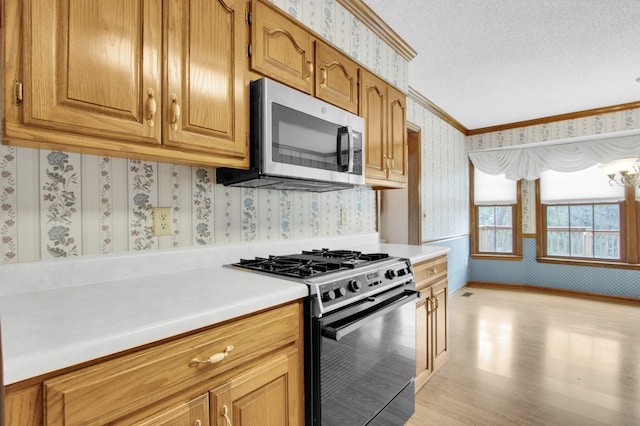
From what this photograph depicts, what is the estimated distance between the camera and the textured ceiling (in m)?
2.18

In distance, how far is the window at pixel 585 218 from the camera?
14.2 ft

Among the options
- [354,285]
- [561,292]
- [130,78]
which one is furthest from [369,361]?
[561,292]

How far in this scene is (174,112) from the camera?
1.16 m

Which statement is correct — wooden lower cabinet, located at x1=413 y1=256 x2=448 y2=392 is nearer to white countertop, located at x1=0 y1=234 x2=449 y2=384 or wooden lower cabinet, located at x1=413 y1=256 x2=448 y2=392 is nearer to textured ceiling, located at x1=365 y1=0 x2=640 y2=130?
white countertop, located at x1=0 y1=234 x2=449 y2=384

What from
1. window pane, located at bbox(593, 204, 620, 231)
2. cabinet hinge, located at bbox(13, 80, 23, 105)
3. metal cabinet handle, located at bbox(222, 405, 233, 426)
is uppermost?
cabinet hinge, located at bbox(13, 80, 23, 105)

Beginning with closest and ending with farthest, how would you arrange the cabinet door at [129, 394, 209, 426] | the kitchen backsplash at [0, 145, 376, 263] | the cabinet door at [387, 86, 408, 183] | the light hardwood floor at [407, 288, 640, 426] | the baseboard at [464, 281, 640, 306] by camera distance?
the cabinet door at [129, 394, 209, 426] < the kitchen backsplash at [0, 145, 376, 263] < the light hardwood floor at [407, 288, 640, 426] < the cabinet door at [387, 86, 408, 183] < the baseboard at [464, 281, 640, 306]

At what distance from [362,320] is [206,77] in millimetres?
1138

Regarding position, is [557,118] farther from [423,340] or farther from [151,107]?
[151,107]

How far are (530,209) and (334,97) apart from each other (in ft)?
14.5

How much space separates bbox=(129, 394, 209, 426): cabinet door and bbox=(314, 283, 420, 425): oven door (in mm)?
428

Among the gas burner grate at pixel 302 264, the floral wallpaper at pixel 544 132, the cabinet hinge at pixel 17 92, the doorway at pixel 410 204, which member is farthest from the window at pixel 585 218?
the cabinet hinge at pixel 17 92

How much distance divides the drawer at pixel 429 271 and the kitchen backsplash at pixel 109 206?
867mm

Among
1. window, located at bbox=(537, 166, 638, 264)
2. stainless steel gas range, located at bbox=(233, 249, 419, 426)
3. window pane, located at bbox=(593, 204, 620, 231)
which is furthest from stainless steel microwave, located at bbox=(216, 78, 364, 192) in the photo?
window pane, located at bbox=(593, 204, 620, 231)

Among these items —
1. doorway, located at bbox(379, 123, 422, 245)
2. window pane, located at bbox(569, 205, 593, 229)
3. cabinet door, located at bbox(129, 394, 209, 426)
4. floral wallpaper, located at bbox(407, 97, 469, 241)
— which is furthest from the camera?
window pane, located at bbox(569, 205, 593, 229)
